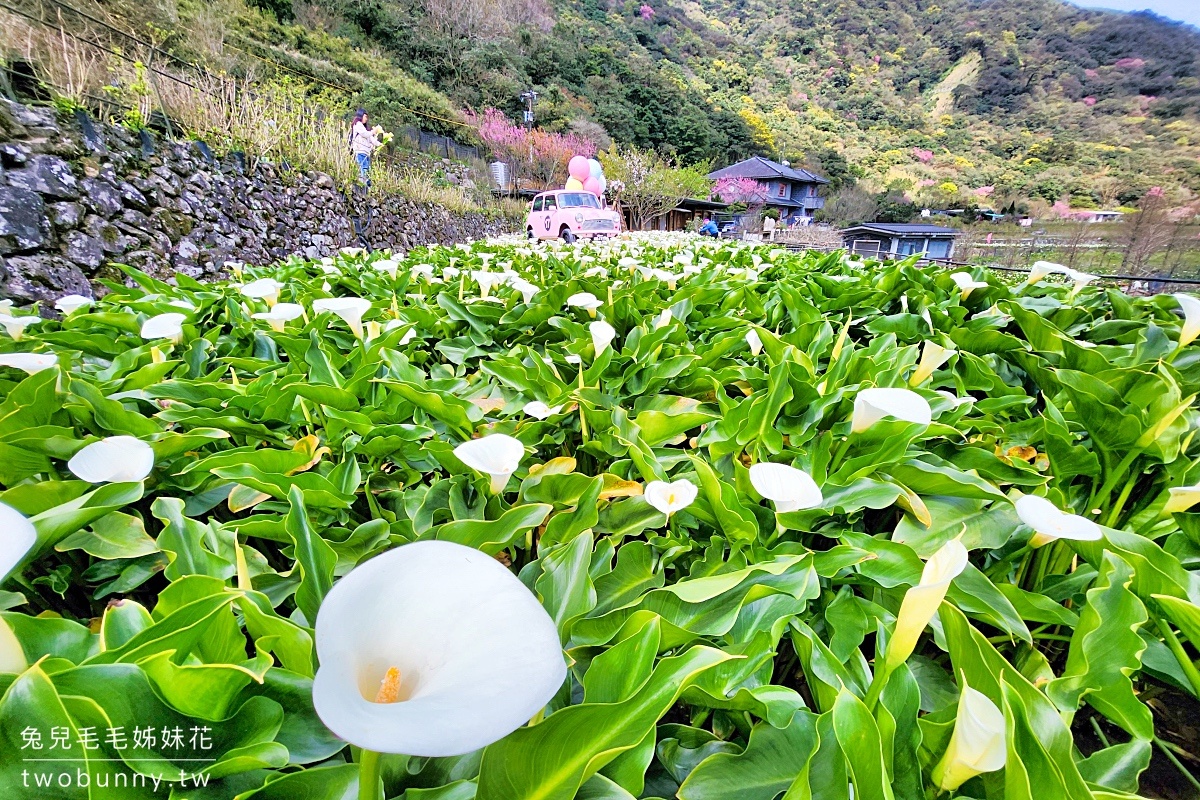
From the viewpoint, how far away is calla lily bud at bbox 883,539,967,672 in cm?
49

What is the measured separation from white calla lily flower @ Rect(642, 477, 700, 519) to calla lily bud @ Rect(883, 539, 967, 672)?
0.31m

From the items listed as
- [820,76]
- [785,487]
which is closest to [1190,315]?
[785,487]

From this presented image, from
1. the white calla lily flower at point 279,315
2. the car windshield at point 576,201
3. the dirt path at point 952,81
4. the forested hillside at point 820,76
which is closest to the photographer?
the white calla lily flower at point 279,315

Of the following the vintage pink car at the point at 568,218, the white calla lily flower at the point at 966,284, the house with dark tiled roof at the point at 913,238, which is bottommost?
the house with dark tiled roof at the point at 913,238

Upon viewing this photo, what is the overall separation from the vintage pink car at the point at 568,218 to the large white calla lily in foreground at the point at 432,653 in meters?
13.4

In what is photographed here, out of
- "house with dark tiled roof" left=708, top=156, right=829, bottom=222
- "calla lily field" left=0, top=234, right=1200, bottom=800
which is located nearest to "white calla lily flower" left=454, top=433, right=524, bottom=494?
"calla lily field" left=0, top=234, right=1200, bottom=800

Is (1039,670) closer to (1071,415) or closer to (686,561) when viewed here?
(686,561)

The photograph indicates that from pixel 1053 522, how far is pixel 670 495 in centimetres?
52

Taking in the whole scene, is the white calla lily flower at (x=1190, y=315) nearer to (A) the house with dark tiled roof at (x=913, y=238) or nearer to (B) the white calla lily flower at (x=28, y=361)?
(B) the white calla lily flower at (x=28, y=361)

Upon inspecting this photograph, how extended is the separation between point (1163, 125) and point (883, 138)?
20986mm

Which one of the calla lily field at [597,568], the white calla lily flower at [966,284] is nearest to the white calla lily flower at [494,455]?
the calla lily field at [597,568]

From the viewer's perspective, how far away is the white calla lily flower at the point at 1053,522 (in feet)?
2.21

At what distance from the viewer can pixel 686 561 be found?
34.8 inches

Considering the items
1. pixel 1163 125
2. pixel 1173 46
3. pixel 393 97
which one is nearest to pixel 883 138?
pixel 1163 125
